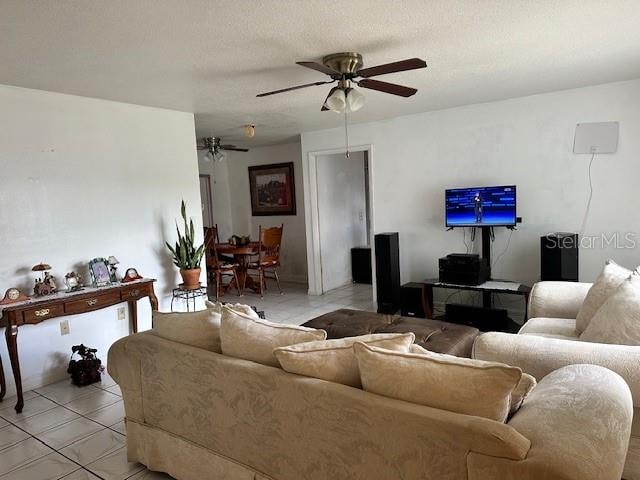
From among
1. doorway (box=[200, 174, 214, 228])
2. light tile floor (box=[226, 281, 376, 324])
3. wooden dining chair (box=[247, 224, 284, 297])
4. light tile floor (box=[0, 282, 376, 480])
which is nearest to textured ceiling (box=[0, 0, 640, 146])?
light tile floor (box=[0, 282, 376, 480])

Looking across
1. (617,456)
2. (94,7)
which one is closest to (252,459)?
(617,456)

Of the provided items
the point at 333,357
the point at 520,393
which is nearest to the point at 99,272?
the point at 333,357

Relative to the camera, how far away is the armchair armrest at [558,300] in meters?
2.92

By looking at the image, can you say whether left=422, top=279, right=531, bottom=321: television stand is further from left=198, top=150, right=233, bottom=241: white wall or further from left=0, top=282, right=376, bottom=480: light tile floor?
left=198, top=150, right=233, bottom=241: white wall

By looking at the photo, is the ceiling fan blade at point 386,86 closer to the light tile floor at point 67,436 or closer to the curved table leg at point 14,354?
the light tile floor at point 67,436

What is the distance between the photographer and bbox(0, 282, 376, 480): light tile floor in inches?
88.4

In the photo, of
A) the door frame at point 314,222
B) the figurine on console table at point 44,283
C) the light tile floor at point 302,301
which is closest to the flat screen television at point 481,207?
the door frame at point 314,222

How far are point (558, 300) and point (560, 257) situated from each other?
107cm

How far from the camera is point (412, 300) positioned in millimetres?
4750

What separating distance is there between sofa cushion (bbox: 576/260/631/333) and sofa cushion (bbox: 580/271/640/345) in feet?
0.48

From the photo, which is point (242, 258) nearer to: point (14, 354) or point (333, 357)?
point (14, 354)

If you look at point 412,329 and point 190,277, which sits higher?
point 190,277

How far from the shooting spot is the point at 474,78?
357 cm

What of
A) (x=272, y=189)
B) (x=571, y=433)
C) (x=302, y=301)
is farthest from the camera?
(x=272, y=189)
